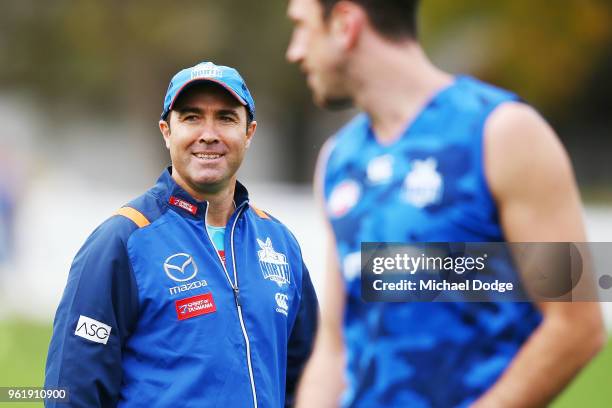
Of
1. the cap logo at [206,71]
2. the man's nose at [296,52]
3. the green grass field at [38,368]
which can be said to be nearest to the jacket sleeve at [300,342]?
the cap logo at [206,71]

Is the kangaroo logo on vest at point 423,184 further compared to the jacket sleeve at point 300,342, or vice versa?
the jacket sleeve at point 300,342

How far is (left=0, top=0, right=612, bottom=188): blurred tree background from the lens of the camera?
88.8 ft

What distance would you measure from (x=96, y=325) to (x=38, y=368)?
6.97 m

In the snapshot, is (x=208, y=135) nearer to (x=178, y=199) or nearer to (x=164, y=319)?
(x=178, y=199)

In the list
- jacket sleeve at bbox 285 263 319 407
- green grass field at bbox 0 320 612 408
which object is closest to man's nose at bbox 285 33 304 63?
jacket sleeve at bbox 285 263 319 407

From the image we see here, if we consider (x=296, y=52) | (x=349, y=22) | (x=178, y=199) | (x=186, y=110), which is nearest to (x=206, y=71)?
(x=186, y=110)

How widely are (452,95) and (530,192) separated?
0.34m

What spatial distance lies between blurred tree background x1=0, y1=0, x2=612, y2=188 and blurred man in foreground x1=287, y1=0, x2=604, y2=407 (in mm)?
24070

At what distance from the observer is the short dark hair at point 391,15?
2781 mm

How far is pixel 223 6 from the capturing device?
34.8 meters

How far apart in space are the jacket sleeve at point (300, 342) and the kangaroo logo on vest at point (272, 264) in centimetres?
15

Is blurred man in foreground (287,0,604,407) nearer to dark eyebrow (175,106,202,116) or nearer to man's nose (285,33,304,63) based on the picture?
man's nose (285,33,304,63)

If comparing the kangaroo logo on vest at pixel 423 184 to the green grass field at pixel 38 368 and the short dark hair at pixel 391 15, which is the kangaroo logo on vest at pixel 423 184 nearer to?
the short dark hair at pixel 391 15

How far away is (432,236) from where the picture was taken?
265 centimetres
